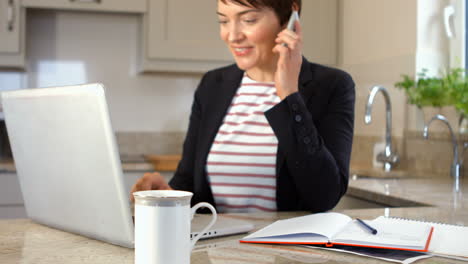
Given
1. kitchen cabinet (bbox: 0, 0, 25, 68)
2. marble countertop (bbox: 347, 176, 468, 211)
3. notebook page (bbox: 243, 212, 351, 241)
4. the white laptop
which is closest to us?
the white laptop

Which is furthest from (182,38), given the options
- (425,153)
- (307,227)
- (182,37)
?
(307,227)

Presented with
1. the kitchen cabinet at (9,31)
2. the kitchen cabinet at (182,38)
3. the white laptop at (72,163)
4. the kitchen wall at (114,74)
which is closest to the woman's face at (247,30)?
the white laptop at (72,163)

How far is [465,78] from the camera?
8.41ft

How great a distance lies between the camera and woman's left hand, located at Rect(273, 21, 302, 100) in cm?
142

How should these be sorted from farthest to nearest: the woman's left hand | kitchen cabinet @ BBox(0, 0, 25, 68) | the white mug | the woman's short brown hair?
kitchen cabinet @ BBox(0, 0, 25, 68), the woman's short brown hair, the woman's left hand, the white mug

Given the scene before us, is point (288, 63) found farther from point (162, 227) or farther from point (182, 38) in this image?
point (182, 38)

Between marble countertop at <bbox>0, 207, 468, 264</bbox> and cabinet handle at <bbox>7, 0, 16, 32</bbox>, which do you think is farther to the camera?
cabinet handle at <bbox>7, 0, 16, 32</bbox>

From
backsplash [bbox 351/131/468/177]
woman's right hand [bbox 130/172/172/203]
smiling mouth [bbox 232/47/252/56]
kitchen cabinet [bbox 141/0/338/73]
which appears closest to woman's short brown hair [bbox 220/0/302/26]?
smiling mouth [bbox 232/47/252/56]

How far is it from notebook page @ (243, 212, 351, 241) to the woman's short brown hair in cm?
62

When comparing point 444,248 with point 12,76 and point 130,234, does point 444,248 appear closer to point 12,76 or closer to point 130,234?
point 130,234

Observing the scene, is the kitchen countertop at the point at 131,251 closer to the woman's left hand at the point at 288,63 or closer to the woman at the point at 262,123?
the woman at the point at 262,123

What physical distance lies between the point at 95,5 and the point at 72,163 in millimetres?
2413

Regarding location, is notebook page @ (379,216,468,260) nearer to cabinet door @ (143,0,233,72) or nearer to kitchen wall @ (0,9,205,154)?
cabinet door @ (143,0,233,72)

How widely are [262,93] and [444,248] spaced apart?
80 cm
